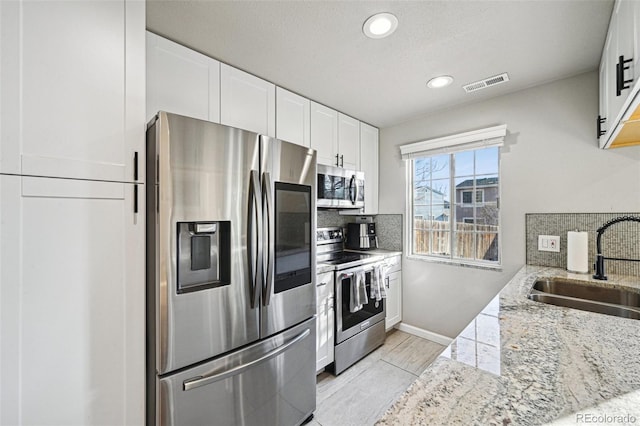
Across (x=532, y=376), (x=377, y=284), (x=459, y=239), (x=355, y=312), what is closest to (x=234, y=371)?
(x=532, y=376)

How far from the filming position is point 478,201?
2643 mm

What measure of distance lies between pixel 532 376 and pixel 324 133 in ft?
7.53

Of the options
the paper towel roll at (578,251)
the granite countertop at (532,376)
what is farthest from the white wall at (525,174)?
the granite countertop at (532,376)

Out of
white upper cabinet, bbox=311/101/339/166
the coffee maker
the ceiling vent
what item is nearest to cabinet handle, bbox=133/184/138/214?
white upper cabinet, bbox=311/101/339/166

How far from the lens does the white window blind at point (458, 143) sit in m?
2.40

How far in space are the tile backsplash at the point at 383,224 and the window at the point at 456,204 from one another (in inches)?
5.1

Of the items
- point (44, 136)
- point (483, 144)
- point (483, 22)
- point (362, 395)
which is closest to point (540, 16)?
point (483, 22)

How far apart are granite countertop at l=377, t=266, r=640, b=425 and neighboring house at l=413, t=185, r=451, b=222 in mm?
1875

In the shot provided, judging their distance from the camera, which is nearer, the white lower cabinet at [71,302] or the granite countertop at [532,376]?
the granite countertop at [532,376]

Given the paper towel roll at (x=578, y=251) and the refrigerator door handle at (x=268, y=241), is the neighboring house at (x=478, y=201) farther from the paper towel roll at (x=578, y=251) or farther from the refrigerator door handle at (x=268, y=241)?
the refrigerator door handle at (x=268, y=241)

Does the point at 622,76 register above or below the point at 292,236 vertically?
above

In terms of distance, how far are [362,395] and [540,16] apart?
2.70 m

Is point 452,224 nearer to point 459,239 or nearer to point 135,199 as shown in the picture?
point 459,239

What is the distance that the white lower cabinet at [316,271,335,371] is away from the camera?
2133 mm
